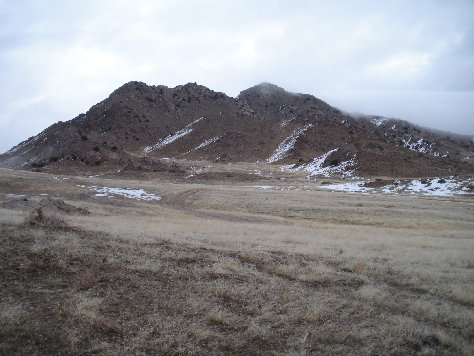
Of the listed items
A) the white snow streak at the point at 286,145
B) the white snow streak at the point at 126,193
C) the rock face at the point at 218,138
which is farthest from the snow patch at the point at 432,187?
the white snow streak at the point at 286,145

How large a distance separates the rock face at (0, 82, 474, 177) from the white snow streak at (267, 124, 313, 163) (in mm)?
354

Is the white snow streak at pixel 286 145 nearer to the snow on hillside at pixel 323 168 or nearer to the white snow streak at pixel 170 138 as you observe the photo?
the snow on hillside at pixel 323 168

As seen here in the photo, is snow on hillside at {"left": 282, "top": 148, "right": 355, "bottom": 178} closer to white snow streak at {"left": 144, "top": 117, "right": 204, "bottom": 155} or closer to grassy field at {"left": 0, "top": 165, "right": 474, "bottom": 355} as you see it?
white snow streak at {"left": 144, "top": 117, "right": 204, "bottom": 155}

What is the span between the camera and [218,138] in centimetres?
9656

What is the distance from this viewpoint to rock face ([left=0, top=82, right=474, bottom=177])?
64250 mm

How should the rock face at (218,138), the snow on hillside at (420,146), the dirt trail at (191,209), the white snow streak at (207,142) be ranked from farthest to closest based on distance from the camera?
the snow on hillside at (420,146)
the white snow streak at (207,142)
the rock face at (218,138)
the dirt trail at (191,209)

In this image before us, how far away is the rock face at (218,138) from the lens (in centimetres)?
6425

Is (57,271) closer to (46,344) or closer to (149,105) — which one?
(46,344)

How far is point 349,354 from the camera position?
227 inches

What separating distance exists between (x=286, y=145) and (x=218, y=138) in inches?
807

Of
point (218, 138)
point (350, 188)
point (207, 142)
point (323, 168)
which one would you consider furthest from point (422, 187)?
point (207, 142)

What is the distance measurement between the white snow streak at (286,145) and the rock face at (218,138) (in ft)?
1.16

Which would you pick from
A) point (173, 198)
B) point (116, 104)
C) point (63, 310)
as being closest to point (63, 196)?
point (173, 198)

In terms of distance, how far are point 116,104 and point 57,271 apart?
114312 mm
